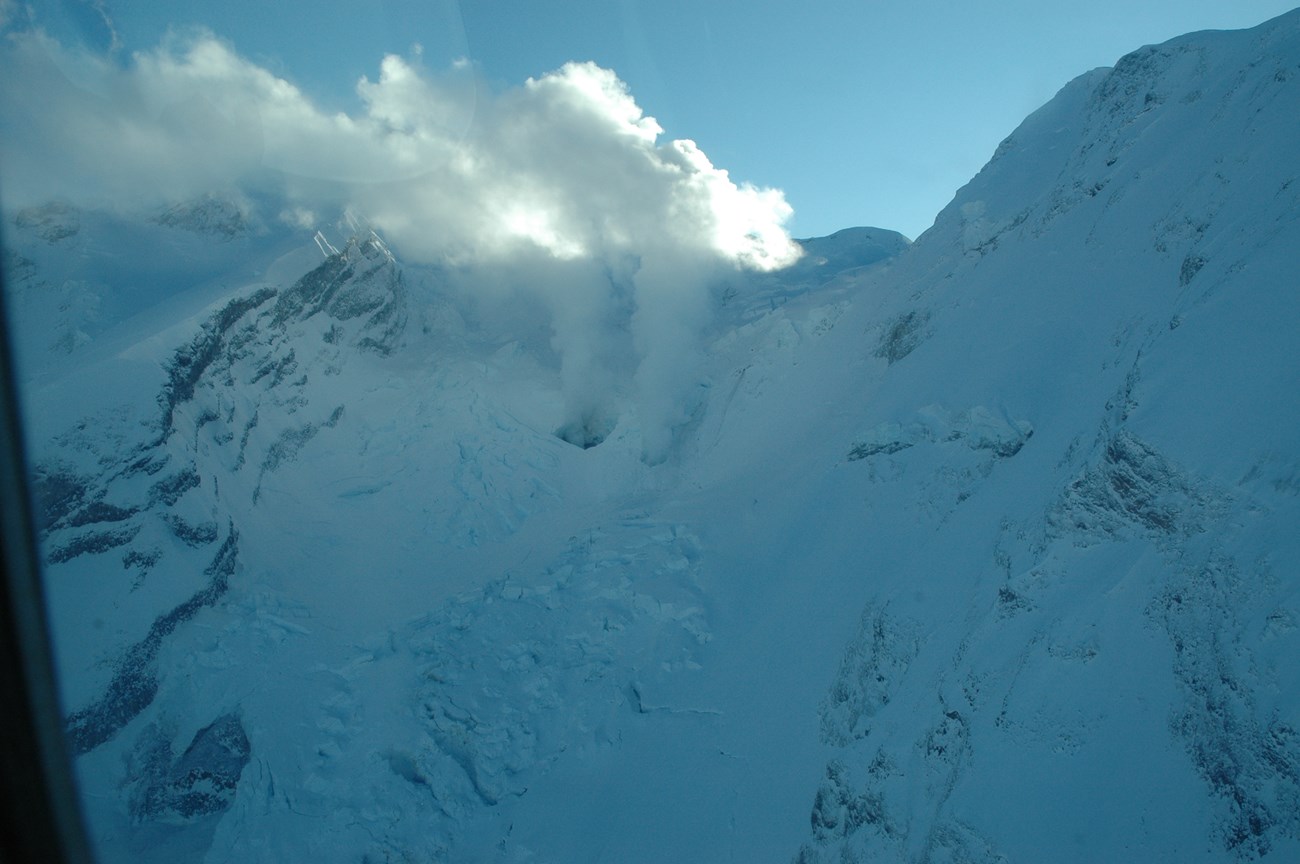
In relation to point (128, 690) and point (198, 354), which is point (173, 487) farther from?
point (128, 690)

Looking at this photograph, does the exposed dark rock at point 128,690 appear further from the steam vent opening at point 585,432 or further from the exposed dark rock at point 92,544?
the steam vent opening at point 585,432

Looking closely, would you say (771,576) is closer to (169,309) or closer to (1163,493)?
(1163,493)

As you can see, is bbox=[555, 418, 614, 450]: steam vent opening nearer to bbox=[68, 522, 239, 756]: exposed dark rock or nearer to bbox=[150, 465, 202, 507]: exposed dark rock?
bbox=[150, 465, 202, 507]: exposed dark rock

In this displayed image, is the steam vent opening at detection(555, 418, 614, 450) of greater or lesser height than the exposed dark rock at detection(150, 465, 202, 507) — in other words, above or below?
below

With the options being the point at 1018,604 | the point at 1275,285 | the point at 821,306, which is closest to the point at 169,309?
the point at 821,306

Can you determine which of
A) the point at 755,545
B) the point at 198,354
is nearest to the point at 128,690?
the point at 198,354

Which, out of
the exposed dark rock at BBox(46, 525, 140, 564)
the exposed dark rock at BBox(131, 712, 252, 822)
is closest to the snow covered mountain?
the exposed dark rock at BBox(131, 712, 252, 822)

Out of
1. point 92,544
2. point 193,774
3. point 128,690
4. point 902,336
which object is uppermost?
point 902,336

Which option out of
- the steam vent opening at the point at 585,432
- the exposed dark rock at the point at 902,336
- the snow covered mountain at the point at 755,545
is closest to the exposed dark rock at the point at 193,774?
the snow covered mountain at the point at 755,545

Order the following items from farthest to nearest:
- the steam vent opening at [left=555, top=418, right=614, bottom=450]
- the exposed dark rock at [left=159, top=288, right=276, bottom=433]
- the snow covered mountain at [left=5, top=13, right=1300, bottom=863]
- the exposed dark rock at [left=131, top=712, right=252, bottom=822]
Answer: the steam vent opening at [left=555, top=418, right=614, bottom=450]
the exposed dark rock at [left=159, top=288, right=276, bottom=433]
the exposed dark rock at [left=131, top=712, right=252, bottom=822]
the snow covered mountain at [left=5, top=13, right=1300, bottom=863]
